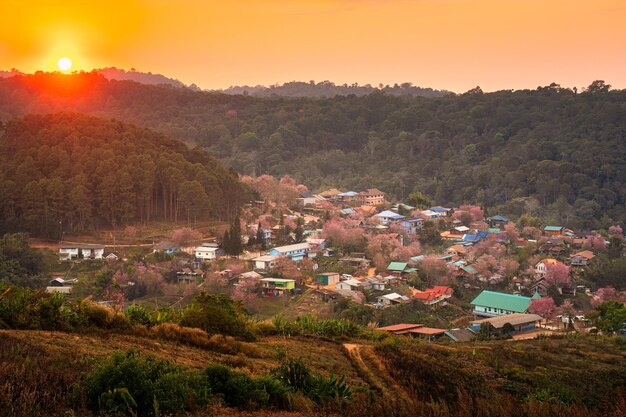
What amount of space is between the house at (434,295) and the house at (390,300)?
1.50 ft

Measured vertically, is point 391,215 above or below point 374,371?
below

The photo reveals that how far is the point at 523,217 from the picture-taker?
3662 centimetres

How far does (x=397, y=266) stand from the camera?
1079 inches

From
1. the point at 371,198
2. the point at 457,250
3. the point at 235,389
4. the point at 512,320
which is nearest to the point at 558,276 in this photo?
the point at 457,250

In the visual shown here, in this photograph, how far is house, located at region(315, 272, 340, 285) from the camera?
2442 cm

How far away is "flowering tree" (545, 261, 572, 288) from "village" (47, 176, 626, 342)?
46 millimetres

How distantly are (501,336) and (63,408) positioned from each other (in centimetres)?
1392

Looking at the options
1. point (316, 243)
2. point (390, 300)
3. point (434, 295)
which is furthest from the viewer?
point (316, 243)

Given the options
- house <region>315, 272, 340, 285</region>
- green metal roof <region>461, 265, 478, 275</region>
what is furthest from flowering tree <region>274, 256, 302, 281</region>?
green metal roof <region>461, 265, 478, 275</region>

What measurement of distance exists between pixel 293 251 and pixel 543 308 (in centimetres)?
994

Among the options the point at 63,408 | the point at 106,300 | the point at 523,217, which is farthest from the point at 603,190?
the point at 63,408

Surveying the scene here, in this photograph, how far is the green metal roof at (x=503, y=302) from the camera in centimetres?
2192

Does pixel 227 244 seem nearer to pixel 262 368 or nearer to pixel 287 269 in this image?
pixel 287 269

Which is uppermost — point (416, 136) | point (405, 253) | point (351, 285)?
point (416, 136)
